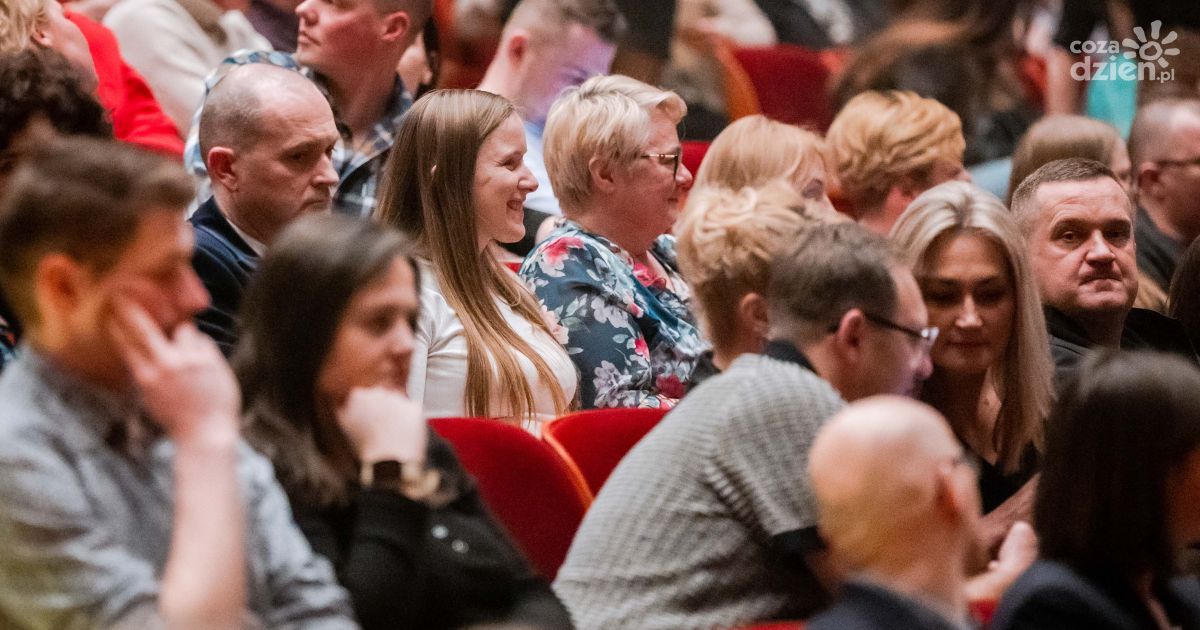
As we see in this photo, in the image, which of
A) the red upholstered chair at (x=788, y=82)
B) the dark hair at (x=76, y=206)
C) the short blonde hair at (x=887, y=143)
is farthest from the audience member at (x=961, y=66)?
the dark hair at (x=76, y=206)

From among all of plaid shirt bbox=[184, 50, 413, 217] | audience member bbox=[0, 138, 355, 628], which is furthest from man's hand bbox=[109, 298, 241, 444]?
plaid shirt bbox=[184, 50, 413, 217]

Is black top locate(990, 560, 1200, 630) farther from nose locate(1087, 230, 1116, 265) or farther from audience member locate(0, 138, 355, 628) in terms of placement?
nose locate(1087, 230, 1116, 265)

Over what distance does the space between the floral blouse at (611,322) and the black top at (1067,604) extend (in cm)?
135

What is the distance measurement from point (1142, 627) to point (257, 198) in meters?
1.79

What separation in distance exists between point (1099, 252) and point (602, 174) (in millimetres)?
1025

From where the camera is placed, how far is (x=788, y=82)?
5.63m

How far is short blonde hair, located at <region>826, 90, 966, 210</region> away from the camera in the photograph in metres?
4.19

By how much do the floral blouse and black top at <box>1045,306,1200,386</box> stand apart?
0.70m

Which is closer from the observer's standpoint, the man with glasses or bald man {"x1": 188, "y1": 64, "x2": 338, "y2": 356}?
bald man {"x1": 188, "y1": 64, "x2": 338, "y2": 356}

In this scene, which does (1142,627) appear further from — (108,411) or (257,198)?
(257,198)

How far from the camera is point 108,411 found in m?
1.72

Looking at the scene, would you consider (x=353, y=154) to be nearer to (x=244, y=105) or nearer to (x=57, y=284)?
(x=244, y=105)

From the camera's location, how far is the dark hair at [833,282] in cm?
229

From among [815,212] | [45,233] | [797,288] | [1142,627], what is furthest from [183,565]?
[815,212]
